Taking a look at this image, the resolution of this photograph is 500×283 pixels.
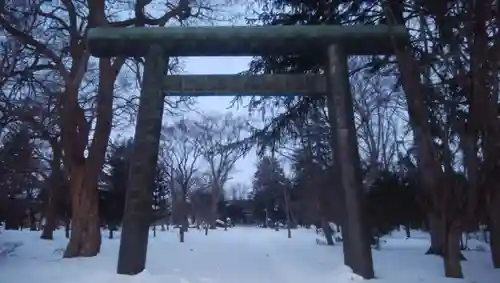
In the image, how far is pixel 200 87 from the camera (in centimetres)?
1175

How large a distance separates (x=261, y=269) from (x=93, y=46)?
21.1ft

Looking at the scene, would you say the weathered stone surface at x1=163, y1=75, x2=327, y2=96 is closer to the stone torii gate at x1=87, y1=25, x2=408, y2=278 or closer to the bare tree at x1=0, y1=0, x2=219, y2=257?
the stone torii gate at x1=87, y1=25, x2=408, y2=278

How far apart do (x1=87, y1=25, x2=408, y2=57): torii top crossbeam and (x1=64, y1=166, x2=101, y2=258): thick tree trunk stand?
7.27 metres

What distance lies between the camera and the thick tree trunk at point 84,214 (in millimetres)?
17797

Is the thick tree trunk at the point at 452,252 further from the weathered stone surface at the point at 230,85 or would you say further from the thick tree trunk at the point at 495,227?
the weathered stone surface at the point at 230,85

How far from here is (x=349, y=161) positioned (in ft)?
37.2

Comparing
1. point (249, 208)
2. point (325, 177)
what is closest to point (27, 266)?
point (325, 177)

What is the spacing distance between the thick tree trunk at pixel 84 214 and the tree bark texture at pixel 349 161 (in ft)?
30.5

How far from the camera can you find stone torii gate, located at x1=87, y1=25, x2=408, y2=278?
37.1 feet

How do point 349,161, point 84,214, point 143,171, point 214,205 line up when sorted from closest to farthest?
point 143,171 < point 349,161 < point 84,214 < point 214,205

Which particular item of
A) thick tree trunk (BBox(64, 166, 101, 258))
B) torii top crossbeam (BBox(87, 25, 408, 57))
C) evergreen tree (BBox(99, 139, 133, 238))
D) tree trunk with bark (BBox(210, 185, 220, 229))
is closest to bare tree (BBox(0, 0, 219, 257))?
thick tree trunk (BBox(64, 166, 101, 258))

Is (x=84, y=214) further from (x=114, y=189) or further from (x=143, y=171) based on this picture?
(x=114, y=189)

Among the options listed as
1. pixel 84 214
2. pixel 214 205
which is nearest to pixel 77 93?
pixel 84 214

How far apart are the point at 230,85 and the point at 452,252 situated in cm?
556
